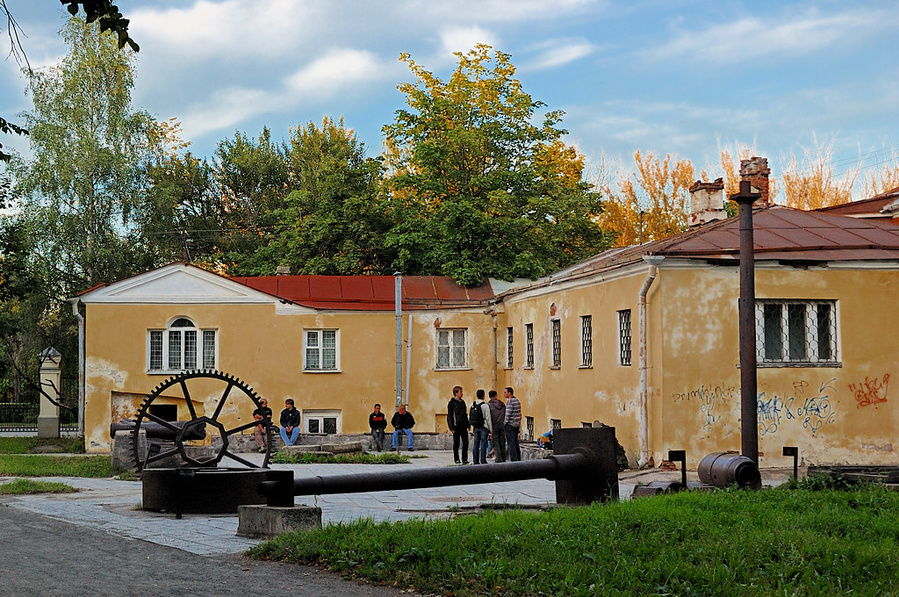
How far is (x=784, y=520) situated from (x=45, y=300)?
1561 inches

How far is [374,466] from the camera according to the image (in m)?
21.9

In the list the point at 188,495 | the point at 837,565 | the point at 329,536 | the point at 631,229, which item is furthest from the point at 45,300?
the point at 837,565

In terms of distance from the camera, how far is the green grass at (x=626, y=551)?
7.02 m

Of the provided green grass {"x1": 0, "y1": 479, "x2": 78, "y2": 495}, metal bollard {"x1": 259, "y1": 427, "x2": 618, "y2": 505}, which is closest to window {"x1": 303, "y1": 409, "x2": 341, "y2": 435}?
green grass {"x1": 0, "y1": 479, "x2": 78, "y2": 495}

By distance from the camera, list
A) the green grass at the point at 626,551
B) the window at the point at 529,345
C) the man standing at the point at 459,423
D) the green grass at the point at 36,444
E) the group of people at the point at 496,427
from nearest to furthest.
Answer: the green grass at the point at 626,551, the group of people at the point at 496,427, the man standing at the point at 459,423, the window at the point at 529,345, the green grass at the point at 36,444

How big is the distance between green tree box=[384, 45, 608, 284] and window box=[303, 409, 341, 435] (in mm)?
6487

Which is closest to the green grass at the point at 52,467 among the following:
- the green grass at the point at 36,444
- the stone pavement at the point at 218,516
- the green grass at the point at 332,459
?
the stone pavement at the point at 218,516

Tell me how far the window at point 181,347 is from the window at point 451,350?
6842mm

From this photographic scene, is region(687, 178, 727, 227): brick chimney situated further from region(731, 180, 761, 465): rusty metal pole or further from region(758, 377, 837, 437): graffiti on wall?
region(731, 180, 761, 465): rusty metal pole

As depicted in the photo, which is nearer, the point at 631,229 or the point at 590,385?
the point at 590,385

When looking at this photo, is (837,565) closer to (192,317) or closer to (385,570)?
(385,570)

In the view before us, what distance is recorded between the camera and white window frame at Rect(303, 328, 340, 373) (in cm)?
3169

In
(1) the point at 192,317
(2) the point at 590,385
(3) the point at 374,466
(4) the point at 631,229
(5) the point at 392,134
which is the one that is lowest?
(3) the point at 374,466

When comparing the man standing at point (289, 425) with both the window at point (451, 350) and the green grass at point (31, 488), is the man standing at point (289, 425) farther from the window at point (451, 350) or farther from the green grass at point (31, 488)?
the green grass at point (31, 488)
